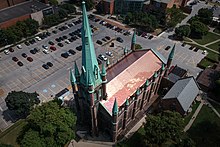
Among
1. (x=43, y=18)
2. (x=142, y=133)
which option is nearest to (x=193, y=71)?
(x=142, y=133)

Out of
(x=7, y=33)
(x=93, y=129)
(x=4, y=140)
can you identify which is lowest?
(x=4, y=140)

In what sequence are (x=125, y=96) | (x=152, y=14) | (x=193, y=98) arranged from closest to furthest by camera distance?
(x=125, y=96) < (x=193, y=98) < (x=152, y=14)

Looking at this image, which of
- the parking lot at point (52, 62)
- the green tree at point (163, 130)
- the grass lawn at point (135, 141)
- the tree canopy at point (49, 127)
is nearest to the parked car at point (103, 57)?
the parking lot at point (52, 62)

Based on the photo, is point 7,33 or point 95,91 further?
point 7,33

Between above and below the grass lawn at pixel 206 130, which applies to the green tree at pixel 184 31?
above

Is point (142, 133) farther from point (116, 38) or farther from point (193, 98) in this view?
point (116, 38)

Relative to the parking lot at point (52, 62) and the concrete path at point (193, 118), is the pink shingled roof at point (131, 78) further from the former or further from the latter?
the parking lot at point (52, 62)

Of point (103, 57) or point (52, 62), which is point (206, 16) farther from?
point (52, 62)
